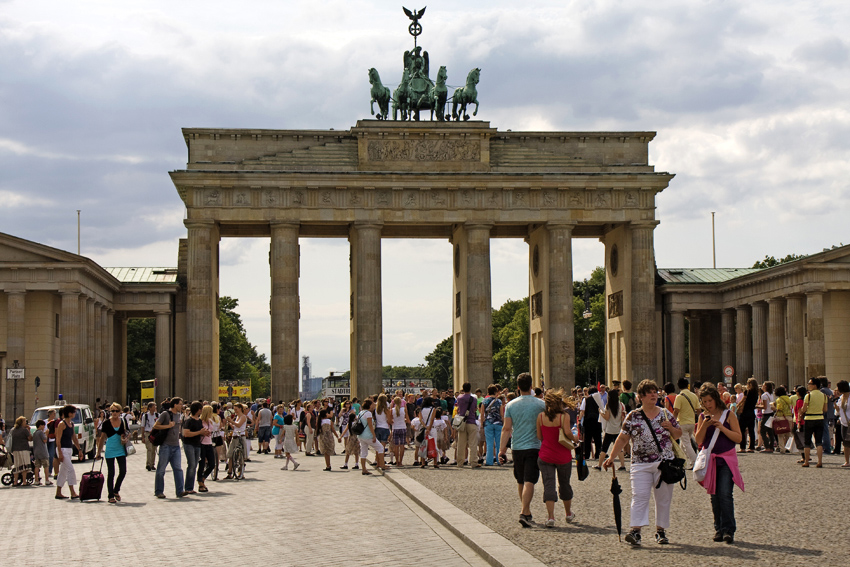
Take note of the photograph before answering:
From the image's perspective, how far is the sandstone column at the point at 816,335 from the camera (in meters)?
A: 56.8

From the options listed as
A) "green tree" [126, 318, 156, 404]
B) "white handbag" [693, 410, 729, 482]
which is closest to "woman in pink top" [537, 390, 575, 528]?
"white handbag" [693, 410, 729, 482]

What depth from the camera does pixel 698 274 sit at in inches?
3056

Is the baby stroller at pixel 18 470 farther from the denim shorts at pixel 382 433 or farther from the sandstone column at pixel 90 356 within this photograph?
the sandstone column at pixel 90 356

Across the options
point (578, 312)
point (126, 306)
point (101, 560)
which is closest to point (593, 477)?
point (101, 560)

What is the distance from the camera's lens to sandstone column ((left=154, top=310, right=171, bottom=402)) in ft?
220

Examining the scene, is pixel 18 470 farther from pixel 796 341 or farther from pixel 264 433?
pixel 796 341

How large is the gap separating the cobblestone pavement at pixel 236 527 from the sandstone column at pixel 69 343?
33408 millimetres

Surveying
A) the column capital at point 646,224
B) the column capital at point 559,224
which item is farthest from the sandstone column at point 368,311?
the column capital at point 646,224

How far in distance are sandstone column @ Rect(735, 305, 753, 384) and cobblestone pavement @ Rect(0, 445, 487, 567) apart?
154ft

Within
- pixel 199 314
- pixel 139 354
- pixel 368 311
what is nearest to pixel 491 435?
pixel 368 311

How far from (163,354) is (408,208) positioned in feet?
56.7

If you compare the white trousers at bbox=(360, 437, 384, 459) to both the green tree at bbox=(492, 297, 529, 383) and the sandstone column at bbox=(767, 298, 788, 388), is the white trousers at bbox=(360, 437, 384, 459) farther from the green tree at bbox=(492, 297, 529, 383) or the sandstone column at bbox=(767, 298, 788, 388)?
the green tree at bbox=(492, 297, 529, 383)

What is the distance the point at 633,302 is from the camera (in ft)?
221

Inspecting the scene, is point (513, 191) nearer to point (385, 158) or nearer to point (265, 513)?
point (385, 158)
